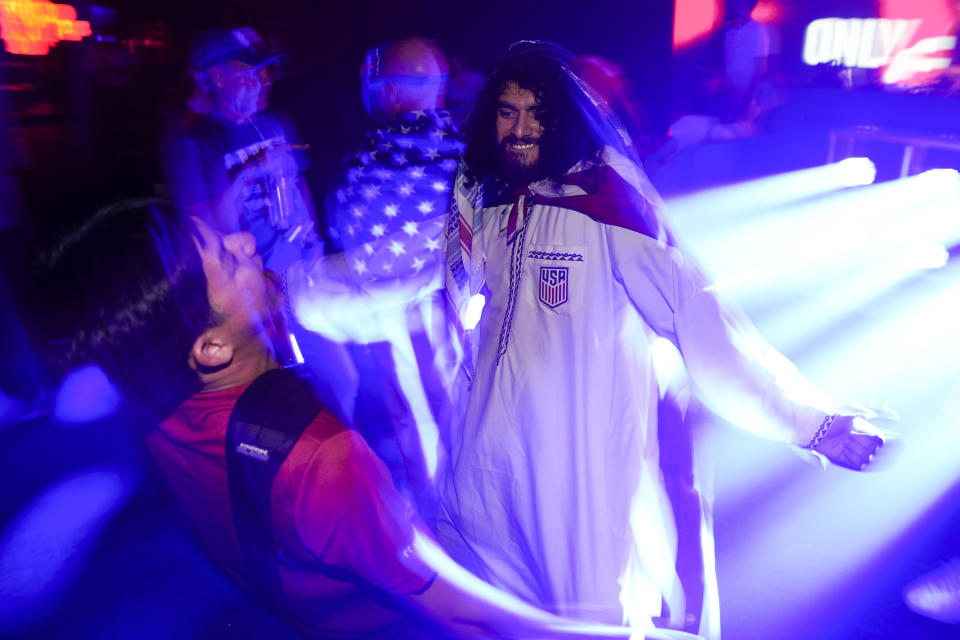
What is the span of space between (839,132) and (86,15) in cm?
747

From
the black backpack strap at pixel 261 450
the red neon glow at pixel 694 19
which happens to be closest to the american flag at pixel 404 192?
the black backpack strap at pixel 261 450

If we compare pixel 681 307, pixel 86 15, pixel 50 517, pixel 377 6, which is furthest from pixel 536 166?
pixel 86 15

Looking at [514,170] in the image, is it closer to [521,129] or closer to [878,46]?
[521,129]

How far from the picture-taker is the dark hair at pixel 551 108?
1.82m

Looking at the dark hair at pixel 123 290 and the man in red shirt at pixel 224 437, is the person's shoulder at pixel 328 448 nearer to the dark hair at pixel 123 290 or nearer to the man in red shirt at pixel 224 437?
the man in red shirt at pixel 224 437

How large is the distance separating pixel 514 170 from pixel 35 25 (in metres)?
6.06

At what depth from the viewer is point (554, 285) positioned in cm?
172

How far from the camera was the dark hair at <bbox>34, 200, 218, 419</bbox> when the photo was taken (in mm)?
851

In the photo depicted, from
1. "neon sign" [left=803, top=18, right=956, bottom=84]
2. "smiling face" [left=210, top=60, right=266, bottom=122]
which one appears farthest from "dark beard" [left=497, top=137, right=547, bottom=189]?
"neon sign" [left=803, top=18, right=956, bottom=84]

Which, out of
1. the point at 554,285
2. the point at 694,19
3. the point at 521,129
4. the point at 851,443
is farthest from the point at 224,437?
the point at 694,19

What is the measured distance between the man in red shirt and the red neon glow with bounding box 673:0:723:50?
6792 millimetres

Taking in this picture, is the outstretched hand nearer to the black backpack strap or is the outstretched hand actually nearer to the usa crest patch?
the usa crest patch

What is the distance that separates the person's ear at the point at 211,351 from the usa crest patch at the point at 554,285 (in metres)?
0.97

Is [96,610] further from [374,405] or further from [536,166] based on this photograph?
[536,166]
